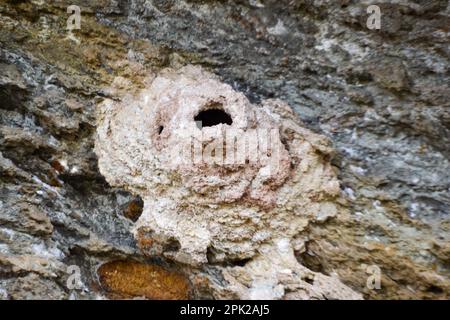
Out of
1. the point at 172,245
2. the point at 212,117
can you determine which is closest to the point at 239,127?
the point at 212,117

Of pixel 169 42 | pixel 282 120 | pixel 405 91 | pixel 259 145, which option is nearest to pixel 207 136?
pixel 259 145

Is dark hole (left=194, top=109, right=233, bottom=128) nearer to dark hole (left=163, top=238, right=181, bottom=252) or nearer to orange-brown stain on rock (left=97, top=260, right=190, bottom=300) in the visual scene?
dark hole (left=163, top=238, right=181, bottom=252)

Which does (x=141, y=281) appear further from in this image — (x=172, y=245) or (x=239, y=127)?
(x=239, y=127)

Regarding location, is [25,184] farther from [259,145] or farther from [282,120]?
[282,120]

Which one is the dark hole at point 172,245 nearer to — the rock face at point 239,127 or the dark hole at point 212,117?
the rock face at point 239,127

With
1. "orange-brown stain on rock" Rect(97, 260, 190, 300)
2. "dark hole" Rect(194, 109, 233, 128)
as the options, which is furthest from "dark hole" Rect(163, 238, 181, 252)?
"dark hole" Rect(194, 109, 233, 128)
